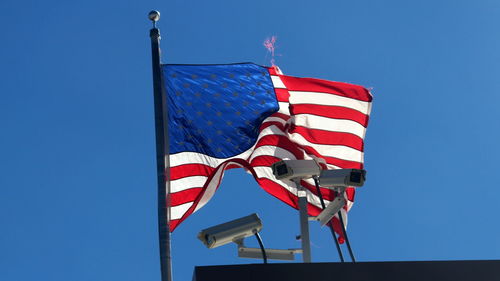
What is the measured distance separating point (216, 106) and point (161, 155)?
2.02 meters

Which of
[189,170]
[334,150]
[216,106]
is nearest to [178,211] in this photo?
[189,170]

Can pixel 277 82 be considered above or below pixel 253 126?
above

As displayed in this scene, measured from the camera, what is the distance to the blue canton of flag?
15492 mm

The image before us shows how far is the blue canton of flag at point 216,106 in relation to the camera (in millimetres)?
15492

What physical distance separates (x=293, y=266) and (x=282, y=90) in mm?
7092

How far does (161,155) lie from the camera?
1430 centimetres

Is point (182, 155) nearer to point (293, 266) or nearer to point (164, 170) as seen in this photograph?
point (164, 170)

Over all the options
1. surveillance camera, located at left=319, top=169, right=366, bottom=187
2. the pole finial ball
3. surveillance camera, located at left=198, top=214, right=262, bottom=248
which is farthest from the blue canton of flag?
surveillance camera, located at left=198, top=214, right=262, bottom=248

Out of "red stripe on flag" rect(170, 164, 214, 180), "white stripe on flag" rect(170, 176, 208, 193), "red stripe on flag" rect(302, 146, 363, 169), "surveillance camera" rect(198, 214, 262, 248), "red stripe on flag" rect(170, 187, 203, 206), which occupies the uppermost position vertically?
"red stripe on flag" rect(302, 146, 363, 169)

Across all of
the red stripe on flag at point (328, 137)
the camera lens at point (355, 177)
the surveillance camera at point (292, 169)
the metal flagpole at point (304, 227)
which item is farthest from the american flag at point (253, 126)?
the camera lens at point (355, 177)

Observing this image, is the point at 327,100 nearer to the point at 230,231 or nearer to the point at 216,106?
the point at 216,106

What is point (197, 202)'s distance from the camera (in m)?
14.9

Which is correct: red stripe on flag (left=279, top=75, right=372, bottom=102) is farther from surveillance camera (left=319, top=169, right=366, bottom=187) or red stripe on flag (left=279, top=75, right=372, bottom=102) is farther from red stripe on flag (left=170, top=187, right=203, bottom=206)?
surveillance camera (left=319, top=169, right=366, bottom=187)

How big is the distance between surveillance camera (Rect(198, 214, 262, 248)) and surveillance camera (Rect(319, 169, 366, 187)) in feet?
4.52
